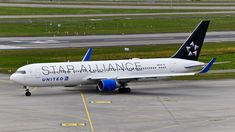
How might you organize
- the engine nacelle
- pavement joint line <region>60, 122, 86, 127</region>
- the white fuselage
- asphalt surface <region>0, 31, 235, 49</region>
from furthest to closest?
asphalt surface <region>0, 31, 235, 49</region>
the engine nacelle
the white fuselage
pavement joint line <region>60, 122, 86, 127</region>

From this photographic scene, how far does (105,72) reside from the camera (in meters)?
60.7

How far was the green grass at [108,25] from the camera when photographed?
120 m

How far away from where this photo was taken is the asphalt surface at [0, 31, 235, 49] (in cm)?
9906

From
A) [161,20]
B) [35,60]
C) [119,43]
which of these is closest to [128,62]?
[35,60]

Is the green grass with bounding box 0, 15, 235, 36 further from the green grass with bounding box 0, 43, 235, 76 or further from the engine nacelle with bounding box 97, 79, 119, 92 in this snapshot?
the engine nacelle with bounding box 97, 79, 119, 92

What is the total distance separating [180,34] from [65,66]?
5930 cm

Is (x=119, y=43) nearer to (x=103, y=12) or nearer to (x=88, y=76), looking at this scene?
(x=88, y=76)

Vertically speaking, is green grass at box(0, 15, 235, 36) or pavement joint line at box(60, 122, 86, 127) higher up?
green grass at box(0, 15, 235, 36)

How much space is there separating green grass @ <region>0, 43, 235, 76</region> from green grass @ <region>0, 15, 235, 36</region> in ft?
83.2

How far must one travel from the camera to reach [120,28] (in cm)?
12656

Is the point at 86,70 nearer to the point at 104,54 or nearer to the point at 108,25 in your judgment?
the point at 104,54

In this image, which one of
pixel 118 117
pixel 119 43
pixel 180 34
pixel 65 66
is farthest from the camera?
pixel 180 34

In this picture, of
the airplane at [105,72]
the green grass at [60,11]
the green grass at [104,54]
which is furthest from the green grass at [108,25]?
the airplane at [105,72]

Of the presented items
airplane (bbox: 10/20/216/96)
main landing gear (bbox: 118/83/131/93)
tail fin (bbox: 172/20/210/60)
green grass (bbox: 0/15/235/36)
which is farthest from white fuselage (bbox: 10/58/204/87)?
green grass (bbox: 0/15/235/36)
